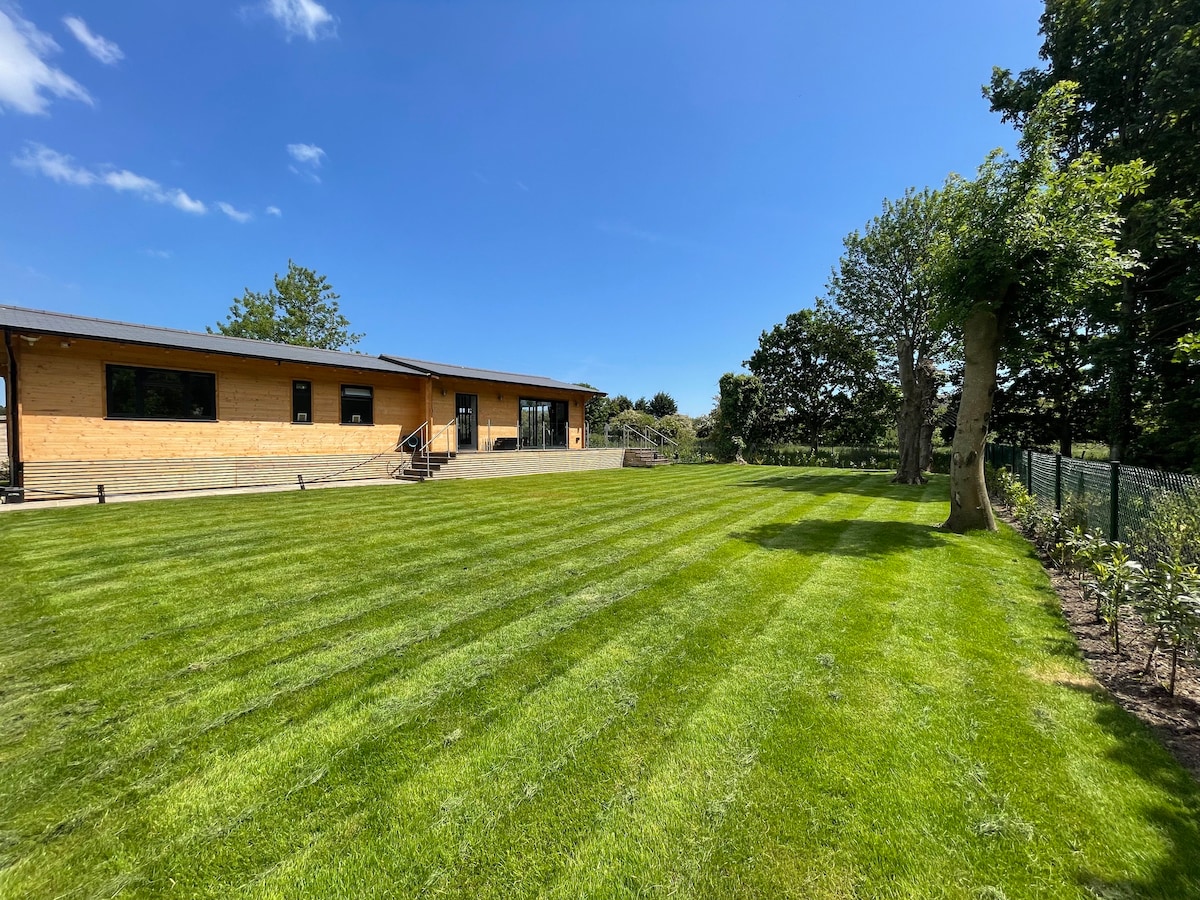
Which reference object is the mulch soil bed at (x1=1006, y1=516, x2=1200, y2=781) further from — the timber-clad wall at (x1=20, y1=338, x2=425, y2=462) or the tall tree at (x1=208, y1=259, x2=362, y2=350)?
the tall tree at (x1=208, y1=259, x2=362, y2=350)

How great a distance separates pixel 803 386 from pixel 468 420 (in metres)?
21.9

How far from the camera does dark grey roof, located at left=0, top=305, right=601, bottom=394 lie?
1009 centimetres

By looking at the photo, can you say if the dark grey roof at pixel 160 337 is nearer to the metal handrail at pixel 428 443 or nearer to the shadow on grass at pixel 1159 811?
the metal handrail at pixel 428 443

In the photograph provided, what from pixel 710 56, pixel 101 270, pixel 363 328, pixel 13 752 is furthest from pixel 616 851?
pixel 363 328

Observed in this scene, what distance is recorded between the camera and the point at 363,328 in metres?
36.7

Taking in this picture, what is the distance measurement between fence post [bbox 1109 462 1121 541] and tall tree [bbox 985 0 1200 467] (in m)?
8.71

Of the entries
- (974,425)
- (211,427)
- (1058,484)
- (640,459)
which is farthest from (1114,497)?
(211,427)

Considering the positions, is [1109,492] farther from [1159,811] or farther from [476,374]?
[476,374]

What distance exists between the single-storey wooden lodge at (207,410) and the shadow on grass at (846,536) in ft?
37.9

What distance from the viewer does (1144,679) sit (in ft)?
10.0

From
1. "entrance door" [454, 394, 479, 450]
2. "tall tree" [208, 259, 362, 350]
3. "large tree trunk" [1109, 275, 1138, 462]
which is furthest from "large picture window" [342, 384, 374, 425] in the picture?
"large tree trunk" [1109, 275, 1138, 462]

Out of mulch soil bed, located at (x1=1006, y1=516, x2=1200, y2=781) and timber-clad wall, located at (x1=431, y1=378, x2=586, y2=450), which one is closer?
mulch soil bed, located at (x1=1006, y1=516, x2=1200, y2=781)

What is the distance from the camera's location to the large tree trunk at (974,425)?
23.1 ft

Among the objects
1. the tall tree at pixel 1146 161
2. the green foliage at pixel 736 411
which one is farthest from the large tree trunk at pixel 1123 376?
the green foliage at pixel 736 411
